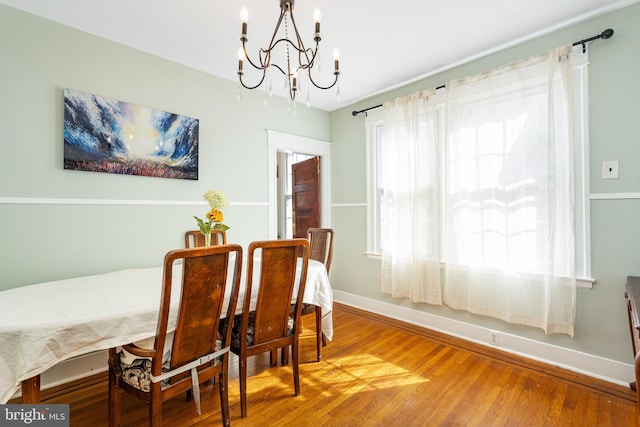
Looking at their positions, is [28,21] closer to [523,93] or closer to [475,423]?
[523,93]

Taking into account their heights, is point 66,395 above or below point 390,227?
below

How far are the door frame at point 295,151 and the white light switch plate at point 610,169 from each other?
2.81 m

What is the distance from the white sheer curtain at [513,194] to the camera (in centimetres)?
224

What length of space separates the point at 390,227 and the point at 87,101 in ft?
10.1

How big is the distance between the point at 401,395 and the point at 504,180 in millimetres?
1904

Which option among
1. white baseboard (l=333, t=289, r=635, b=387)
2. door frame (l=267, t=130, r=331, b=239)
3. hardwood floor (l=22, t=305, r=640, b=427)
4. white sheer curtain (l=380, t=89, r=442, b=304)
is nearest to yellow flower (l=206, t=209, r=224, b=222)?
hardwood floor (l=22, t=305, r=640, b=427)

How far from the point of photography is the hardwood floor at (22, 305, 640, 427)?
5.71 ft

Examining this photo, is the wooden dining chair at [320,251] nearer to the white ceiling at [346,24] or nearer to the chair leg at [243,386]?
the chair leg at [243,386]

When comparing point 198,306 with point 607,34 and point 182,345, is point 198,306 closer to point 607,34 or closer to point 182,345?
point 182,345

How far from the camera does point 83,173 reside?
2289 millimetres

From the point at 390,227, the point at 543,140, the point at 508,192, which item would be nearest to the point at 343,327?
the point at 390,227

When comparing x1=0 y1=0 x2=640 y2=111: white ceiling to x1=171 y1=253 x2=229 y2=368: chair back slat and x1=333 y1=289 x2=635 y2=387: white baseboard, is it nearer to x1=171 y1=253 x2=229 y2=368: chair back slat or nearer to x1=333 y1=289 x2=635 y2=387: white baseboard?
x1=171 y1=253 x2=229 y2=368: chair back slat

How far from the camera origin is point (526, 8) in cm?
208

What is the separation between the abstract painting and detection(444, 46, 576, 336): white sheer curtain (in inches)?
100
